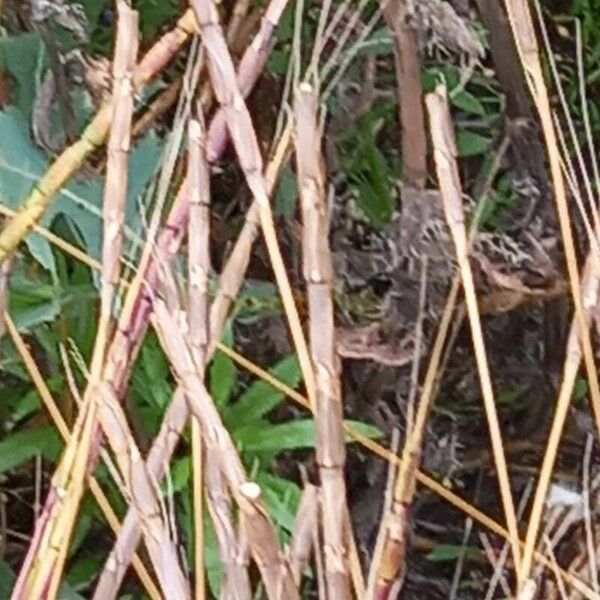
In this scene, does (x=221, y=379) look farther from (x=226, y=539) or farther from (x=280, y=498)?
(x=226, y=539)

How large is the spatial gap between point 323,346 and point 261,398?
0.35 m

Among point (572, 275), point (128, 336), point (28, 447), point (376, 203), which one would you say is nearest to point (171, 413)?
point (128, 336)

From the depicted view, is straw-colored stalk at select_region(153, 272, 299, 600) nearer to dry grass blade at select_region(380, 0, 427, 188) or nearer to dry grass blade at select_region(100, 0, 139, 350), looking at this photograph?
dry grass blade at select_region(100, 0, 139, 350)

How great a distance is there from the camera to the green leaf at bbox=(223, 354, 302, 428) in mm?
748

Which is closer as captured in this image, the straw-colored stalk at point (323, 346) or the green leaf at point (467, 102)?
the straw-colored stalk at point (323, 346)

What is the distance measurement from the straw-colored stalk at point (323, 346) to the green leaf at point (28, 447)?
1.10ft

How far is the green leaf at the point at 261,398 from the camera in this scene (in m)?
0.75

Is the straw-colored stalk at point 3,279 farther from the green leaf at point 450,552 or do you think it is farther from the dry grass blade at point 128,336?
the green leaf at point 450,552

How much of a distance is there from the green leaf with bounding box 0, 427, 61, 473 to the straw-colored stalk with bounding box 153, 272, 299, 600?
339mm

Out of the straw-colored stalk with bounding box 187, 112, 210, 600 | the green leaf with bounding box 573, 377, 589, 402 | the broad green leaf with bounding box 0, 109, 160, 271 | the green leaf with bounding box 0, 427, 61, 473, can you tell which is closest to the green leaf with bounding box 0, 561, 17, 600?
the green leaf with bounding box 0, 427, 61, 473

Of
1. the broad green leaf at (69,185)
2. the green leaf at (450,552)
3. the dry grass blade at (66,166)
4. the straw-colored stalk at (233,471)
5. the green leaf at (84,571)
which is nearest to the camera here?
the straw-colored stalk at (233,471)

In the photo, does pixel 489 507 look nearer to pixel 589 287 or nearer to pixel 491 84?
pixel 491 84

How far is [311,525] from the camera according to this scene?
43cm

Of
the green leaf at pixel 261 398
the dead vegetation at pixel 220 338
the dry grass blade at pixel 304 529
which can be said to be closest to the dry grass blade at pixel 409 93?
the dead vegetation at pixel 220 338
